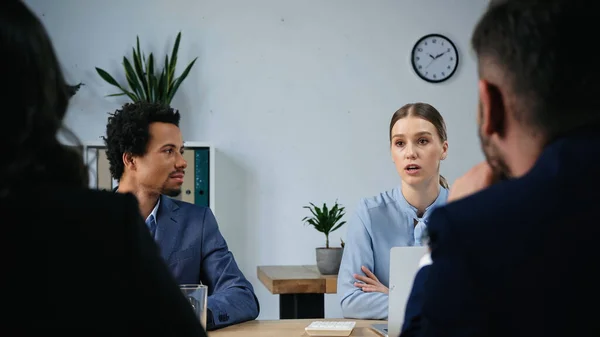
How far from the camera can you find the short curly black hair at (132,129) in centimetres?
273

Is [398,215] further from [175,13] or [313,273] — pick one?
[175,13]

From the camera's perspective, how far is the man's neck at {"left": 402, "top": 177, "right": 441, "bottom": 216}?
2.67 m

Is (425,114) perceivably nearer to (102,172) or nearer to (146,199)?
(146,199)

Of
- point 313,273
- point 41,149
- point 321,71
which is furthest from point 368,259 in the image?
point 321,71

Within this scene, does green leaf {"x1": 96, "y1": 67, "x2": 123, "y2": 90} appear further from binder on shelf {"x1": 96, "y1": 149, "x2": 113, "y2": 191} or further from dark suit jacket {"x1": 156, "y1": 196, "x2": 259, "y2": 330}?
dark suit jacket {"x1": 156, "y1": 196, "x2": 259, "y2": 330}

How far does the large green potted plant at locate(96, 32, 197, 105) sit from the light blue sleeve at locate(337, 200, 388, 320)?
1923mm

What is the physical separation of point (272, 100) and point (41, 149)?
12.4ft

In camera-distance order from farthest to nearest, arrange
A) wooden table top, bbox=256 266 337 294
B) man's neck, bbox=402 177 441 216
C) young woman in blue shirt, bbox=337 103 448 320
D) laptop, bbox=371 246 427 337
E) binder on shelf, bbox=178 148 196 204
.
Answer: binder on shelf, bbox=178 148 196 204, wooden table top, bbox=256 266 337 294, man's neck, bbox=402 177 441 216, young woman in blue shirt, bbox=337 103 448 320, laptop, bbox=371 246 427 337

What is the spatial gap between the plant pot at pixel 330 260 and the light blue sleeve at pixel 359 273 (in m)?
0.71

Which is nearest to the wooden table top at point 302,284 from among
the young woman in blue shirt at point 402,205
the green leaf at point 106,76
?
the young woman in blue shirt at point 402,205

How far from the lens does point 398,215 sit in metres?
2.64

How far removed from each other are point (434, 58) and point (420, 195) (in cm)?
222

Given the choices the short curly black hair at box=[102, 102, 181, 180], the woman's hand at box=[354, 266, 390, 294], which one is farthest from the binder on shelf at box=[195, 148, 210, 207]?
the woman's hand at box=[354, 266, 390, 294]

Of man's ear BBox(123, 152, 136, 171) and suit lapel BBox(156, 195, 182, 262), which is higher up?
man's ear BBox(123, 152, 136, 171)
